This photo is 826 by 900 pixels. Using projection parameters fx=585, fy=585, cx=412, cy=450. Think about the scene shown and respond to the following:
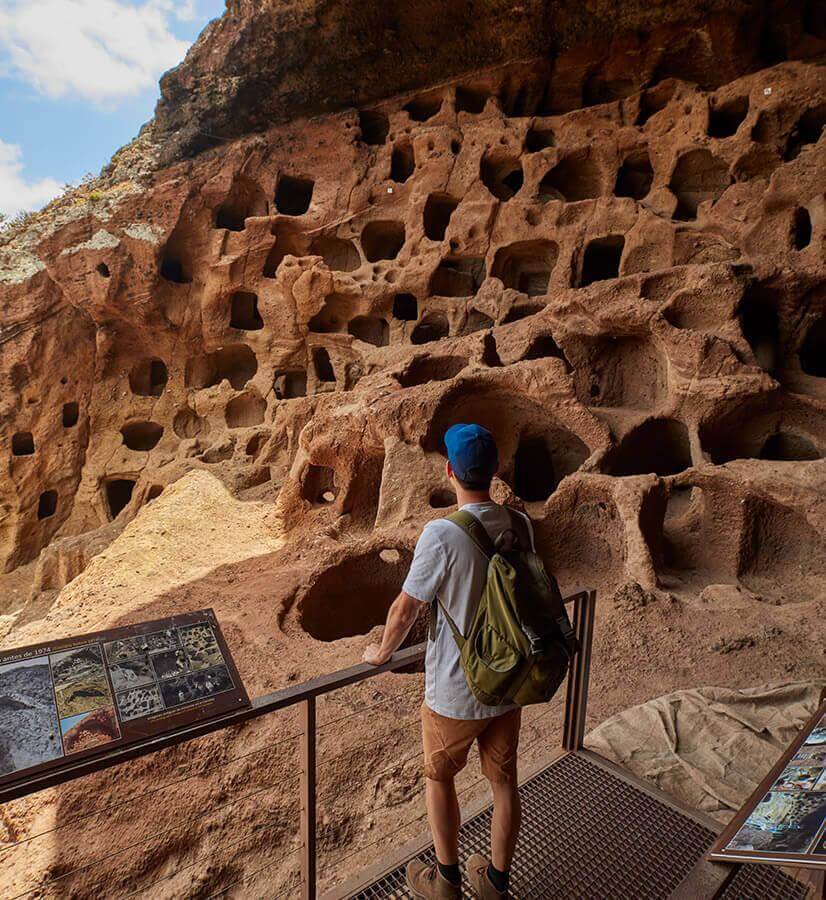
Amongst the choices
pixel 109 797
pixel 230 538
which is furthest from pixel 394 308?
pixel 109 797

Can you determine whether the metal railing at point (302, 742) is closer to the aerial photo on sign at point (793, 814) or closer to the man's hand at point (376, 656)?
the man's hand at point (376, 656)

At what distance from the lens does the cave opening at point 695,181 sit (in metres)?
11.5

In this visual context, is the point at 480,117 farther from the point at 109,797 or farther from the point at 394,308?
the point at 109,797

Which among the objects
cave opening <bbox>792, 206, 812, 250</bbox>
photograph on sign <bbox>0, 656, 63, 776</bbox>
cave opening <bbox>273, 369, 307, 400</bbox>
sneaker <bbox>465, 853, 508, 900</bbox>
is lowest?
sneaker <bbox>465, 853, 508, 900</bbox>

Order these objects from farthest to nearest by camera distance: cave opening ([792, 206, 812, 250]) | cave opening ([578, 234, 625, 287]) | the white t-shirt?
cave opening ([578, 234, 625, 287]), cave opening ([792, 206, 812, 250]), the white t-shirt

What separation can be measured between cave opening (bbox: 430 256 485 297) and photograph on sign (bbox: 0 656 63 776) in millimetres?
11922

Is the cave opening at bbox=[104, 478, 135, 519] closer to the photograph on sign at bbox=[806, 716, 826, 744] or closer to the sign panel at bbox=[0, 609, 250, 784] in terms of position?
the sign panel at bbox=[0, 609, 250, 784]

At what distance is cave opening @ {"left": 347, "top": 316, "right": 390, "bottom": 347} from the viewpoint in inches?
545

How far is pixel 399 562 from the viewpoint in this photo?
673cm

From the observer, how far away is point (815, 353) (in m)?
8.25

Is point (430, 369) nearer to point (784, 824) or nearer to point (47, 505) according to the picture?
point (784, 824)

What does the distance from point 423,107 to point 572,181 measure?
4.64 metres

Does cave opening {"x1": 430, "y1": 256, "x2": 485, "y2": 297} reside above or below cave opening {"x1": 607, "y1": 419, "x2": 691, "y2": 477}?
above

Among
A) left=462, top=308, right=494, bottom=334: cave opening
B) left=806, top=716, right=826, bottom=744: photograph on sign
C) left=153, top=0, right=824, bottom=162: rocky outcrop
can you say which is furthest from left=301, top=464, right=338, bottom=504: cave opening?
left=153, top=0, right=824, bottom=162: rocky outcrop
